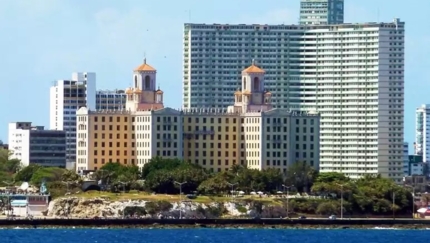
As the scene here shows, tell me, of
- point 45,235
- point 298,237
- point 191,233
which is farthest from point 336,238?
point 45,235

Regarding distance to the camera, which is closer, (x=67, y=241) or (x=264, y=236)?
(x=67, y=241)

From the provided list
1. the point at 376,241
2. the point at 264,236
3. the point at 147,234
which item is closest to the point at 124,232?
the point at 147,234

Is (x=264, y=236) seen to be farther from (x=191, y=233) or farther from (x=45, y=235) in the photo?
(x=45, y=235)

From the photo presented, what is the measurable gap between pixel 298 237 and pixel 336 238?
403 centimetres

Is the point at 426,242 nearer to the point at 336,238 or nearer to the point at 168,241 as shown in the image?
the point at 336,238

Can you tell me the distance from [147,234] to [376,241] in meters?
25.5

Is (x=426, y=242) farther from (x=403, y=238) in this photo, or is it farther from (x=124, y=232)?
(x=124, y=232)

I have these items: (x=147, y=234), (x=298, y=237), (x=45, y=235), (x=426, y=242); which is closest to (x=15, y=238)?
(x=45, y=235)

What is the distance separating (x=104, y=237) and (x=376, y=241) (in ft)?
92.2

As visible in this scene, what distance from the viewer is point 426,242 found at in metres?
188

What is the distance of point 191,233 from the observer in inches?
7731

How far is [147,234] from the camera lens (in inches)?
7717

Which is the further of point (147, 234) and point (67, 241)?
point (147, 234)

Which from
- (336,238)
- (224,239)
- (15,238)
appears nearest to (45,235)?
(15,238)
